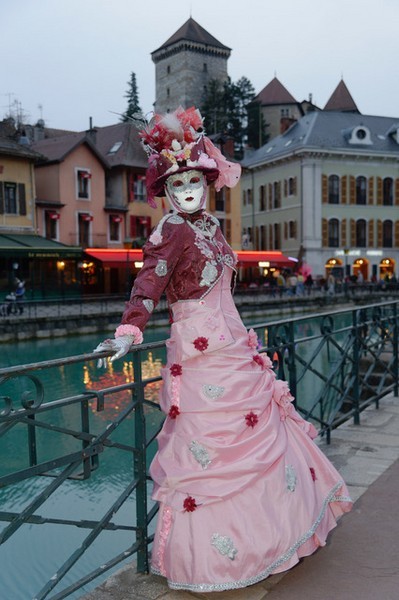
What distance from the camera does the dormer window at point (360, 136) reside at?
4203 cm

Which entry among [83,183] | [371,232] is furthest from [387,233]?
[83,183]

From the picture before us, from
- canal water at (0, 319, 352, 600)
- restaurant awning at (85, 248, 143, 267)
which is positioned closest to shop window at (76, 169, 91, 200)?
restaurant awning at (85, 248, 143, 267)

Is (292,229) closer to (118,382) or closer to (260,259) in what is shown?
(260,259)

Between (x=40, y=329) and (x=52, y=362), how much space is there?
2069cm

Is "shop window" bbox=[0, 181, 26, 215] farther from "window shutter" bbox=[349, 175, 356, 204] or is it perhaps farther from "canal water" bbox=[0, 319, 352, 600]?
"window shutter" bbox=[349, 175, 356, 204]

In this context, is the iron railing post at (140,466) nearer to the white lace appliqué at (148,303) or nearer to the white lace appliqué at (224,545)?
the white lace appliqué at (148,303)

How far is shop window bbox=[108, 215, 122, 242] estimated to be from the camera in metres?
33.1

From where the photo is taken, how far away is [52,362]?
231 centimetres

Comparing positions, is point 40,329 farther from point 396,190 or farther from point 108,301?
point 396,190

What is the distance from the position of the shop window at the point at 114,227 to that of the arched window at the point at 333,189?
1511 cm

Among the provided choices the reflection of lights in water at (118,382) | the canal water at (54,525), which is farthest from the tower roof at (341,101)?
the canal water at (54,525)

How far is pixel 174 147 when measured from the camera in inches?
116

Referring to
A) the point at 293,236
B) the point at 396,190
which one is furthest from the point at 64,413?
the point at 396,190

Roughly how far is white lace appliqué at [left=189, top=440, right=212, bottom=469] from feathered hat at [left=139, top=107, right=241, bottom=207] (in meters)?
1.18
